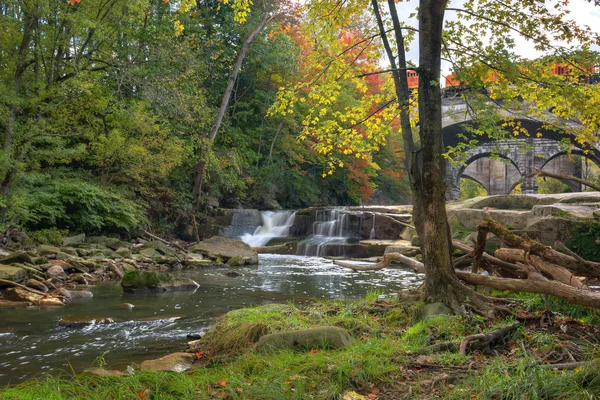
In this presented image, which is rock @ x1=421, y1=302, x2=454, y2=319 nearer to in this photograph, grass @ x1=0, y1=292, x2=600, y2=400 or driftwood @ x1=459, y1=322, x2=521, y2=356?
grass @ x1=0, y1=292, x2=600, y2=400

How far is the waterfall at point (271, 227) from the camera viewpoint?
21.3 meters

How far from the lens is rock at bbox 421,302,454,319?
17.4 feet

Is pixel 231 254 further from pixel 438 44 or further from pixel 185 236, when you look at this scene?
pixel 438 44

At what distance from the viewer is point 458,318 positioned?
16.5 ft

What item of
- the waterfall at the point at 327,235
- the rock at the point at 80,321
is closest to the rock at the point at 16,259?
the rock at the point at 80,321

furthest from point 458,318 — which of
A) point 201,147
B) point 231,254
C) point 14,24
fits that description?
point 201,147

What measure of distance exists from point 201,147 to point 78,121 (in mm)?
5227

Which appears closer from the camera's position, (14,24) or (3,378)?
(3,378)

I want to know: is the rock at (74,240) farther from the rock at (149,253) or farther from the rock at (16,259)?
the rock at (16,259)

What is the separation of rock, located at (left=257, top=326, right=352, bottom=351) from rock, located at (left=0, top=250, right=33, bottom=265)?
7739mm

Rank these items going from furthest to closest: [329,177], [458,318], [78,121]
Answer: [329,177]
[78,121]
[458,318]

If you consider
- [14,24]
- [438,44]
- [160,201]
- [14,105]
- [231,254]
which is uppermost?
[14,24]

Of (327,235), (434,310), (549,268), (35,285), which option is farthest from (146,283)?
(327,235)

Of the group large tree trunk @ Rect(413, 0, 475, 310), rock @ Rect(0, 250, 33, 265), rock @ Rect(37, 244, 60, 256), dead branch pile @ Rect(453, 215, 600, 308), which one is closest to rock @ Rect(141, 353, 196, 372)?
large tree trunk @ Rect(413, 0, 475, 310)
